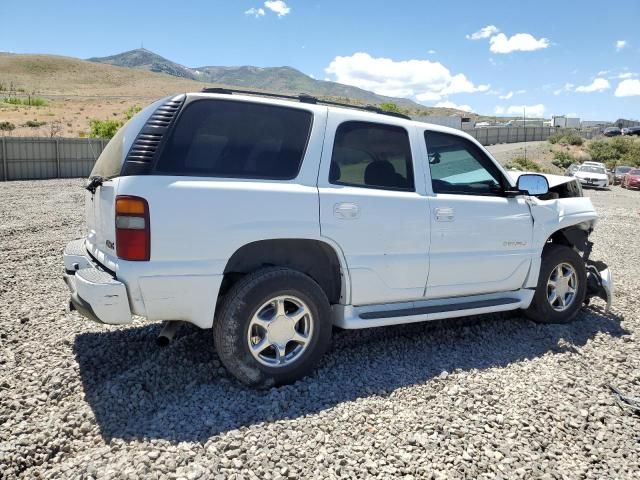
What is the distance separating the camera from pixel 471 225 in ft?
14.1

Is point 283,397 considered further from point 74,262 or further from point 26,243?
point 26,243

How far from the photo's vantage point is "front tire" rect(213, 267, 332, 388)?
3.36 meters

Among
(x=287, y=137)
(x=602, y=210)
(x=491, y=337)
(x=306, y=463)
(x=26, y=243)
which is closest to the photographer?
(x=306, y=463)

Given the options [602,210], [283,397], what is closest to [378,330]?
[283,397]

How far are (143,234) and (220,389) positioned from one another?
4.03ft

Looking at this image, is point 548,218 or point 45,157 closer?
point 548,218

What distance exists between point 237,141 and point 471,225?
6.94ft

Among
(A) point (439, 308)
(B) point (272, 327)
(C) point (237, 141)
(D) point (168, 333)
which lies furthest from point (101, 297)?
(A) point (439, 308)

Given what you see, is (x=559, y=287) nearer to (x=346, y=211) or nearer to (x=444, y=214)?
(x=444, y=214)

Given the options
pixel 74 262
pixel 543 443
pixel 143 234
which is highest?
pixel 143 234

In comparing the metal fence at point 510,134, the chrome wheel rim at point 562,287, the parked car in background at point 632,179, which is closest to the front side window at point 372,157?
the chrome wheel rim at point 562,287

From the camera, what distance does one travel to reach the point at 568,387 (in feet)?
12.5

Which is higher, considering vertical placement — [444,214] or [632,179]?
[632,179]

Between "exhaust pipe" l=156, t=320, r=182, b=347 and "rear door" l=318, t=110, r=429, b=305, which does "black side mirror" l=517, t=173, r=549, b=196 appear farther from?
"exhaust pipe" l=156, t=320, r=182, b=347
